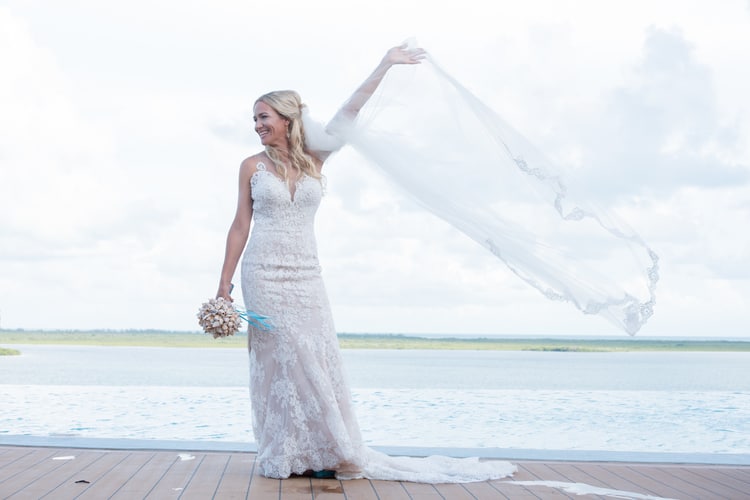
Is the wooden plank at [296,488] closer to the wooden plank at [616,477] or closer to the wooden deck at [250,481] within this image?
the wooden deck at [250,481]

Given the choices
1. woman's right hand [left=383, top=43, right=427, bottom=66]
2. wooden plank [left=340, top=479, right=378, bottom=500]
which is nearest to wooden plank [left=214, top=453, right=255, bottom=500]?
wooden plank [left=340, top=479, right=378, bottom=500]

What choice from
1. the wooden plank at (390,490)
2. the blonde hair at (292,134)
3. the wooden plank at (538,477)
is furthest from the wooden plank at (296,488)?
the blonde hair at (292,134)

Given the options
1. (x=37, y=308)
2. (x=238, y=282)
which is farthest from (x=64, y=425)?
(x=37, y=308)

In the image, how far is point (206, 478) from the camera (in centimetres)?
393

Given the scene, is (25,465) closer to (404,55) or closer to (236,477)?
(236,477)

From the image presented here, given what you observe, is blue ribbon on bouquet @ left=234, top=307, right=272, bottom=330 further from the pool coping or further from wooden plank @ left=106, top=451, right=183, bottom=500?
the pool coping

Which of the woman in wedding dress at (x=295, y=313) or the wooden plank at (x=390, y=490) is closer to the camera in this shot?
the wooden plank at (x=390, y=490)

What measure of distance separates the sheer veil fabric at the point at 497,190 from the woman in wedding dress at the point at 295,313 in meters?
0.14

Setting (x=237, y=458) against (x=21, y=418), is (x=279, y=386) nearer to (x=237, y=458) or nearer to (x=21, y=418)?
(x=237, y=458)

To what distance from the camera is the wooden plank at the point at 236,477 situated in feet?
11.7

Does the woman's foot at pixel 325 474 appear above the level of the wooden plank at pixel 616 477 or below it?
above

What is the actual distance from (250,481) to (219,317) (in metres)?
0.76

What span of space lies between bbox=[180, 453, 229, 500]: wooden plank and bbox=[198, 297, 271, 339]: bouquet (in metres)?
0.66

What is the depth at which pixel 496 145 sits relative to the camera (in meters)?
4.16
